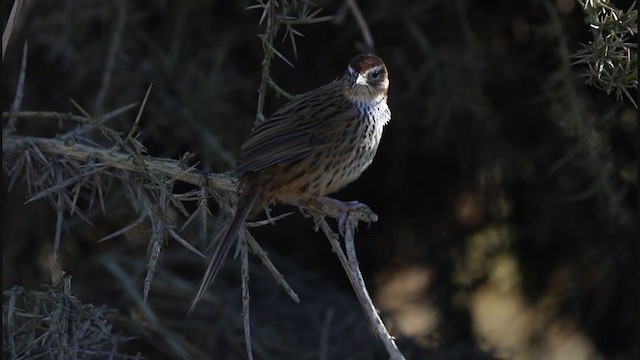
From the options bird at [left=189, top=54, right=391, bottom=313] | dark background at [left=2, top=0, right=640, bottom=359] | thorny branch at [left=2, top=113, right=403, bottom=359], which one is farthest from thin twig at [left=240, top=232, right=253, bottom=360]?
dark background at [left=2, top=0, right=640, bottom=359]

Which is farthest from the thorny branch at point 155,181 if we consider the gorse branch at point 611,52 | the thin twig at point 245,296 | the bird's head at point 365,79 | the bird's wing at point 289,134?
the gorse branch at point 611,52

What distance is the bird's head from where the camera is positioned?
14.0ft

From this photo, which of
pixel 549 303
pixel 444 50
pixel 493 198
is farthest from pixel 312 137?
pixel 549 303

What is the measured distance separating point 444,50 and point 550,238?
118cm

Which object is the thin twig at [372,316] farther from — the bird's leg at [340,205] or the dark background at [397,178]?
the dark background at [397,178]

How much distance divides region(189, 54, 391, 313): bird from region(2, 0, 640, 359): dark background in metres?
1.09

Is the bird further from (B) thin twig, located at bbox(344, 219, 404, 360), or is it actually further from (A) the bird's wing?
(B) thin twig, located at bbox(344, 219, 404, 360)

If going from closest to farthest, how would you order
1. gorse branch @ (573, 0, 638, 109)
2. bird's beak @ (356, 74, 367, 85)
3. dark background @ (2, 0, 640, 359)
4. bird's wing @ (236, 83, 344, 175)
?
gorse branch @ (573, 0, 638, 109) < bird's wing @ (236, 83, 344, 175) < bird's beak @ (356, 74, 367, 85) < dark background @ (2, 0, 640, 359)

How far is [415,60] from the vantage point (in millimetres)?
5762

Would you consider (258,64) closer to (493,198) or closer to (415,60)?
(415,60)

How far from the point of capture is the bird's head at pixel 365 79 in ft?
14.0

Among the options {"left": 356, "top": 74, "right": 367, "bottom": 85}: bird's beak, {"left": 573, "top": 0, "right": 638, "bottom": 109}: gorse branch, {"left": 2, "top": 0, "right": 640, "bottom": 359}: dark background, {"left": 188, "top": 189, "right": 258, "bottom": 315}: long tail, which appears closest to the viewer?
{"left": 573, "top": 0, "right": 638, "bottom": 109}: gorse branch

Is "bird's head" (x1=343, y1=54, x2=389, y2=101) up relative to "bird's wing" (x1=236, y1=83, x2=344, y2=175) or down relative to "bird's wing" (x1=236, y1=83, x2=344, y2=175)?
up

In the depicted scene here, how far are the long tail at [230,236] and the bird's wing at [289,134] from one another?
118mm
